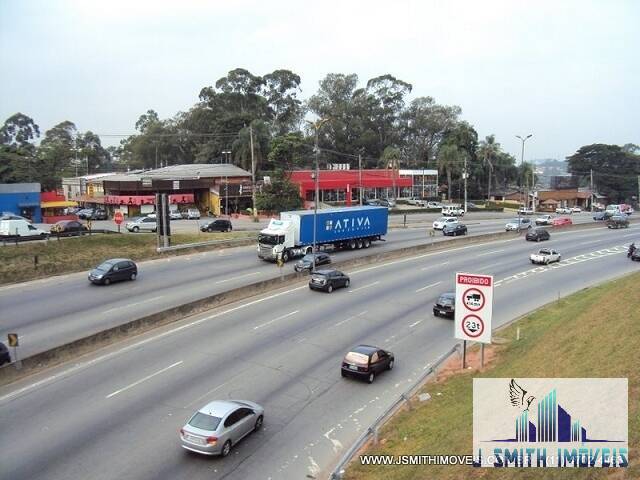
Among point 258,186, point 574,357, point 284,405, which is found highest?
point 258,186

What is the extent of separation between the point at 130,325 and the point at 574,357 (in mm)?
19465

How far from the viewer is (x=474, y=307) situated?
19.8 metres

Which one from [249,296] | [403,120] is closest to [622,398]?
[249,296]

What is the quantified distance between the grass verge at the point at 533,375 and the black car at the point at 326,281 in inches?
510

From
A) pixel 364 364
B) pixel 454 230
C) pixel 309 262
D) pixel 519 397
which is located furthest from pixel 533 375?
pixel 454 230

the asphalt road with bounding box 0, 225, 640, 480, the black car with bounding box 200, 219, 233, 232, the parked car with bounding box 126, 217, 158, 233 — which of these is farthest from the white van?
the asphalt road with bounding box 0, 225, 640, 480

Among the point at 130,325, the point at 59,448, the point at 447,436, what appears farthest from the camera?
the point at 130,325

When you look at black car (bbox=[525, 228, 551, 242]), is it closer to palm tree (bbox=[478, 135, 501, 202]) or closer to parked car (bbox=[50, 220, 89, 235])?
parked car (bbox=[50, 220, 89, 235])

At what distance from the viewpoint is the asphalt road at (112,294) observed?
2725 centimetres

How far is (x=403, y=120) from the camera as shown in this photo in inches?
5541

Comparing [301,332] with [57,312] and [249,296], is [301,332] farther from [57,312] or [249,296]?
Answer: [57,312]

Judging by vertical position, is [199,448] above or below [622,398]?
below

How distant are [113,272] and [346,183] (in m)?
63.7

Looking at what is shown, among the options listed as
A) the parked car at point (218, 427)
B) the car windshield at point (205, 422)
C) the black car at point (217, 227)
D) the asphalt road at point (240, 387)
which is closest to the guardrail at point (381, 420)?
the asphalt road at point (240, 387)
